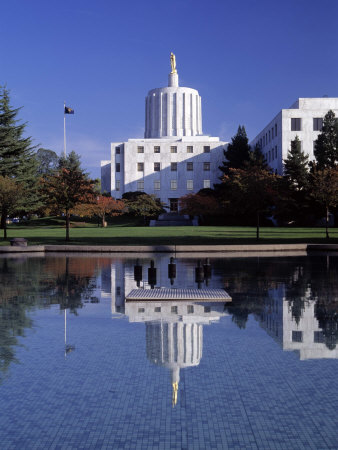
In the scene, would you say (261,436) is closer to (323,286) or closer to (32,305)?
(32,305)

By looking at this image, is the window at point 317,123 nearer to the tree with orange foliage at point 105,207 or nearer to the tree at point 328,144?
the tree at point 328,144

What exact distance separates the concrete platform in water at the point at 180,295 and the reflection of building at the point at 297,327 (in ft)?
3.52

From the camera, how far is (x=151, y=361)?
21.1ft

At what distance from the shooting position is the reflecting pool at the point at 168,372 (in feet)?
14.2

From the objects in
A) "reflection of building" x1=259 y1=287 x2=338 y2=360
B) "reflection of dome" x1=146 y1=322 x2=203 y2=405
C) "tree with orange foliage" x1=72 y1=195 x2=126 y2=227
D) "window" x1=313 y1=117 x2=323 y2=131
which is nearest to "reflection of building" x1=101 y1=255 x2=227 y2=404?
"reflection of dome" x1=146 y1=322 x2=203 y2=405

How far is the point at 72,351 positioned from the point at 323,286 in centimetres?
848

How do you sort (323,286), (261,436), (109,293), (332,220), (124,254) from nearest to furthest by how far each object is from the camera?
(261,436), (109,293), (323,286), (124,254), (332,220)

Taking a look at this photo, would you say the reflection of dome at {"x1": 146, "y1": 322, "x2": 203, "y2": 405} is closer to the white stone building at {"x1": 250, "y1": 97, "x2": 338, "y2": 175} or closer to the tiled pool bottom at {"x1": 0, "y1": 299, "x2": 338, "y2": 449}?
the tiled pool bottom at {"x1": 0, "y1": 299, "x2": 338, "y2": 449}

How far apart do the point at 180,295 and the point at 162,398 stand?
628 centimetres

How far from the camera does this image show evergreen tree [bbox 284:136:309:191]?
5900cm

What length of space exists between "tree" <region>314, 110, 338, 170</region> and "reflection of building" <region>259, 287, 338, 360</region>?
4918cm

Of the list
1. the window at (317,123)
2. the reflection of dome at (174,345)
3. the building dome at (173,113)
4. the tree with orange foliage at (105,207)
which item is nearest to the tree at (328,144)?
the window at (317,123)

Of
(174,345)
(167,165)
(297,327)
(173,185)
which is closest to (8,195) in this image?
(297,327)

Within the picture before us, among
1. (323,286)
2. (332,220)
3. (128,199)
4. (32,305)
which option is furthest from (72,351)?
(128,199)
